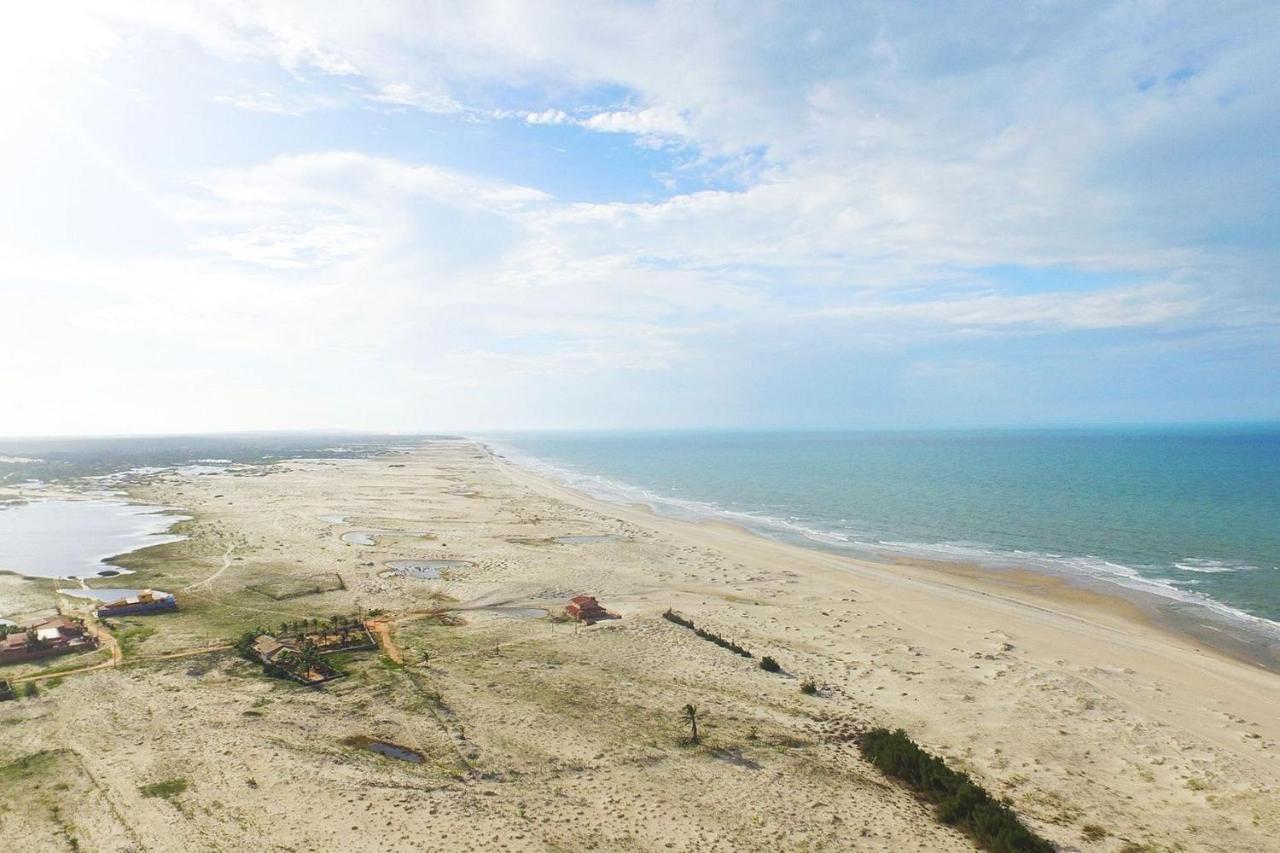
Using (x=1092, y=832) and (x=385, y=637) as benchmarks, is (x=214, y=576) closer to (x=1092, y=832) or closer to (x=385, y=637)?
(x=385, y=637)

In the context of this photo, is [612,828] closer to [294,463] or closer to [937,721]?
[937,721]

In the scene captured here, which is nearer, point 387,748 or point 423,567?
point 387,748

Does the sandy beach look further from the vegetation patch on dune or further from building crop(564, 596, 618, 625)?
building crop(564, 596, 618, 625)

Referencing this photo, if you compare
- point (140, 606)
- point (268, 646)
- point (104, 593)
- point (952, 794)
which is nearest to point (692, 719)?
point (952, 794)

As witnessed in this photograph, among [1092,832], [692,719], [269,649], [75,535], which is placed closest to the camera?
[1092,832]

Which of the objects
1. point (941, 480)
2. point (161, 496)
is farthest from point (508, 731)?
point (941, 480)

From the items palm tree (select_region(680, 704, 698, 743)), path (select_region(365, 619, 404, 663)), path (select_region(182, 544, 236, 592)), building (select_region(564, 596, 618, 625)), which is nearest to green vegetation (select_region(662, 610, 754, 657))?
building (select_region(564, 596, 618, 625))

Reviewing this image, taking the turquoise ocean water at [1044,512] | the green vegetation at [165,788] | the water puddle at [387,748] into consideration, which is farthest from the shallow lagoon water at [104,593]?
the turquoise ocean water at [1044,512]
